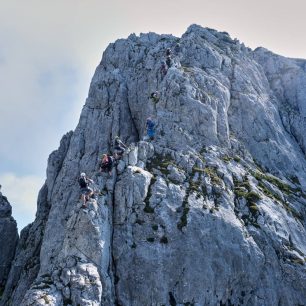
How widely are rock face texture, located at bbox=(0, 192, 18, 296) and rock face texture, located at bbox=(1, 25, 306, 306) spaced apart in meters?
4.67

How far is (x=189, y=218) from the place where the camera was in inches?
1668

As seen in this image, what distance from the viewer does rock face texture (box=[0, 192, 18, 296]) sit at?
7062 cm

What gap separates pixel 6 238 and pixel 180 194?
4272cm

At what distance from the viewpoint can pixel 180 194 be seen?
146 ft

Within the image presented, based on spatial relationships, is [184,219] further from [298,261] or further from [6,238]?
[6,238]

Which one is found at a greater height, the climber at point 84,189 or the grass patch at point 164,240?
the climber at point 84,189

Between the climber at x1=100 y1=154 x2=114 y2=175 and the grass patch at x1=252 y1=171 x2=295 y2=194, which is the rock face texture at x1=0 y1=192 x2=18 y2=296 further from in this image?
the grass patch at x1=252 y1=171 x2=295 y2=194

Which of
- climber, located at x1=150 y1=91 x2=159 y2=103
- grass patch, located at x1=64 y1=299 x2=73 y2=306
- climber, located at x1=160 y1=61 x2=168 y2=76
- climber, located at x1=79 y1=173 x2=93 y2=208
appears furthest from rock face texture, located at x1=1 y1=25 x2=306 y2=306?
climber, located at x1=79 y1=173 x2=93 y2=208

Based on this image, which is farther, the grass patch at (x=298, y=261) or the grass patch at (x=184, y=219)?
the grass patch at (x=298, y=261)

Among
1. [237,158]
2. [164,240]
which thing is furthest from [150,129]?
[164,240]

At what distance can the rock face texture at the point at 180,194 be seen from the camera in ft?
124

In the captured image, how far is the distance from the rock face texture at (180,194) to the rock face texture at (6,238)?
15.3ft

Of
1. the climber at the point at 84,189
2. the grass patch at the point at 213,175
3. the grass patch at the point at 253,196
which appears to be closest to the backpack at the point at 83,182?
the climber at the point at 84,189

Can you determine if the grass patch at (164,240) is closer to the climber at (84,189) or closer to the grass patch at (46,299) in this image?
the climber at (84,189)
